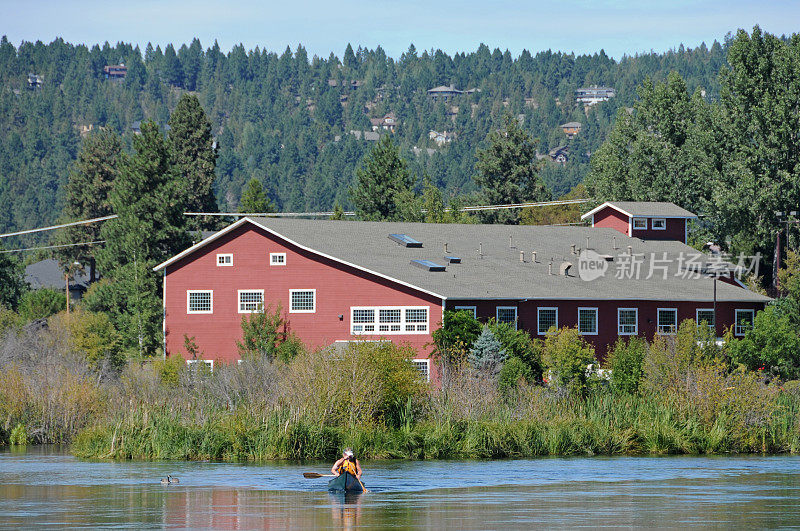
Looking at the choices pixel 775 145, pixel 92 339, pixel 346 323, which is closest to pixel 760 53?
pixel 775 145

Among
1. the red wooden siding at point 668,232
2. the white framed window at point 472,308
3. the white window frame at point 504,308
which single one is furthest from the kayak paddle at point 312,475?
the red wooden siding at point 668,232

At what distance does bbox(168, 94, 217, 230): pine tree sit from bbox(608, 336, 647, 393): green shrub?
62.3m

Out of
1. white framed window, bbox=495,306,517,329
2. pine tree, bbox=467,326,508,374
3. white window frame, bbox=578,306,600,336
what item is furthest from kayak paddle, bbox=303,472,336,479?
white window frame, bbox=578,306,600,336

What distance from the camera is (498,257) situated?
2734 inches

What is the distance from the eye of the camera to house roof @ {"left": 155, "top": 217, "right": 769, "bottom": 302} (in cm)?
6316

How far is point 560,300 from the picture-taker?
211ft

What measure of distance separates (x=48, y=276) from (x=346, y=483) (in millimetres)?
106524

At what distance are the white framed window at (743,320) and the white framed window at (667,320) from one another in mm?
3697

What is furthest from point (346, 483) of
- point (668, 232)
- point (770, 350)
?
point (668, 232)

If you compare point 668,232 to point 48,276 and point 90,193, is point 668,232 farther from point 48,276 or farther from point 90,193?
point 48,276

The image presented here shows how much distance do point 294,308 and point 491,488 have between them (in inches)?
1156

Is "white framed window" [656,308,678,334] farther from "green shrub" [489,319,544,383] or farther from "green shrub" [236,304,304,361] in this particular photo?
"green shrub" [236,304,304,361]

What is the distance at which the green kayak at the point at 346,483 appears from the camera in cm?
3622

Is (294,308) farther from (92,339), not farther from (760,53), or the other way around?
(760,53)
